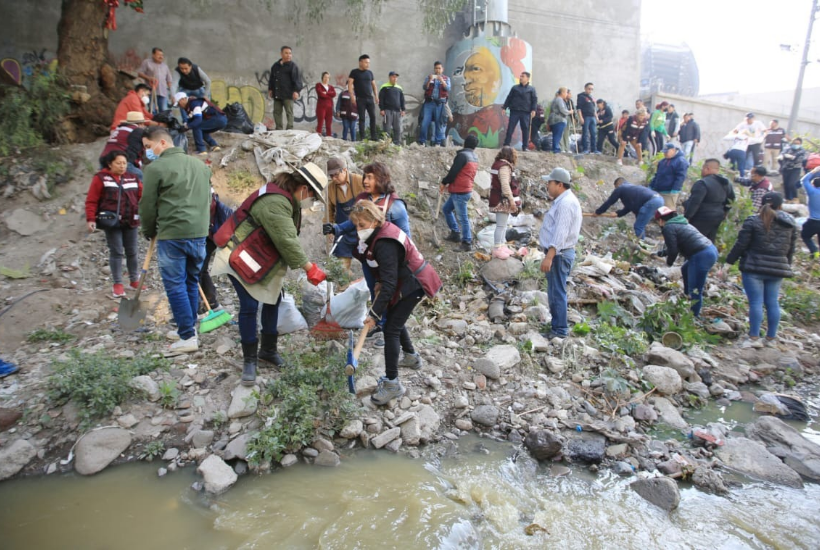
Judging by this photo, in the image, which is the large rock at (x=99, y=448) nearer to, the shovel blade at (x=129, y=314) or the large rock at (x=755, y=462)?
the shovel blade at (x=129, y=314)

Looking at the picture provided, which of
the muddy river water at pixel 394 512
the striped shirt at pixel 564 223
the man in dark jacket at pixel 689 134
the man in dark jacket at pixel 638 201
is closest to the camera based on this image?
the muddy river water at pixel 394 512

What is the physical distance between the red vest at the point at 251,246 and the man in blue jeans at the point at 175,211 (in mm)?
554

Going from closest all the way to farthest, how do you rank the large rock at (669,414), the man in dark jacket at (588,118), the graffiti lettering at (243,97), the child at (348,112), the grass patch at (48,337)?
1. the large rock at (669,414)
2. the grass patch at (48,337)
3. the child at (348,112)
4. the man in dark jacket at (588,118)
5. the graffiti lettering at (243,97)

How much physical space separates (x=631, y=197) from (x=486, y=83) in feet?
20.5

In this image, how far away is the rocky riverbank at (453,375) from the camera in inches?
127

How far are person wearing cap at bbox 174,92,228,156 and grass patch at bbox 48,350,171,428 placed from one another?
176 inches

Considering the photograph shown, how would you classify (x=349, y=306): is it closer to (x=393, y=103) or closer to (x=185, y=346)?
(x=185, y=346)

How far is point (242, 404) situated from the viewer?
11.3 feet

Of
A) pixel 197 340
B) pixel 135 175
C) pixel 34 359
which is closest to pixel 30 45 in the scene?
pixel 135 175

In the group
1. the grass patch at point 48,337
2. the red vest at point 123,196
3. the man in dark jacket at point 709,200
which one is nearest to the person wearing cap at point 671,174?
the man in dark jacket at point 709,200

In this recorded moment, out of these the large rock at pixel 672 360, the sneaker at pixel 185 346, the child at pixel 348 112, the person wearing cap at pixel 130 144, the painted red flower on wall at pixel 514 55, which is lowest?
the large rock at pixel 672 360

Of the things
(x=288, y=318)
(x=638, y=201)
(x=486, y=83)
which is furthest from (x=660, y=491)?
(x=486, y=83)

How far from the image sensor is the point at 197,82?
7.59m

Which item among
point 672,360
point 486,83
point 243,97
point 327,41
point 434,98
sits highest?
point 327,41
